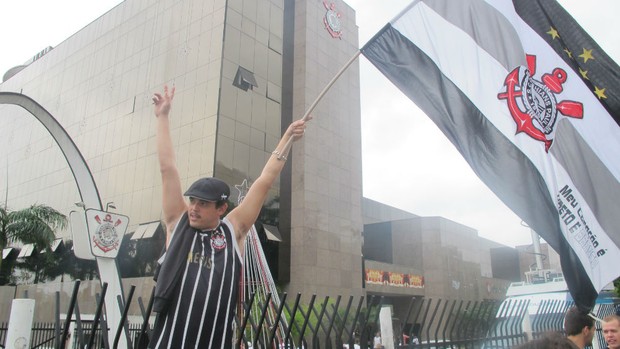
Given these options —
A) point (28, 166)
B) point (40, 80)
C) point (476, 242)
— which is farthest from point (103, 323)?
point (476, 242)

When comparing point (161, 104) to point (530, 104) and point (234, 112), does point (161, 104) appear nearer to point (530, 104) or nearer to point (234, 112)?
point (530, 104)

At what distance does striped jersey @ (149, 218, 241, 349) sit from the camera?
2381mm

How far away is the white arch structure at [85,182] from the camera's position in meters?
7.53

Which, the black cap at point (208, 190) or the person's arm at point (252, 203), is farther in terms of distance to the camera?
the person's arm at point (252, 203)

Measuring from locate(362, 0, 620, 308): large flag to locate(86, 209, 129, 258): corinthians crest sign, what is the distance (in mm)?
5131

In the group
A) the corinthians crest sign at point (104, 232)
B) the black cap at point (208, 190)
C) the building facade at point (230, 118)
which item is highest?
the building facade at point (230, 118)

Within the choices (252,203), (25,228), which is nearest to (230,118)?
(25,228)

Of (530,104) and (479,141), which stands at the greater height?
(530,104)

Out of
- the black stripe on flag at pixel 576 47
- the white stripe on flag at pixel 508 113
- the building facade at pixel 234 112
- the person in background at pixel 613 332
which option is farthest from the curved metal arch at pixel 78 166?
the building facade at pixel 234 112

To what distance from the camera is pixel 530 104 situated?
4742 mm

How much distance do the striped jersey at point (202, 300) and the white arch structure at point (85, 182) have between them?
5.13m

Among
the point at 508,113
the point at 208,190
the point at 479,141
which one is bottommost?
the point at 208,190

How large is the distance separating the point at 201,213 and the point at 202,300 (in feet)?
1.50

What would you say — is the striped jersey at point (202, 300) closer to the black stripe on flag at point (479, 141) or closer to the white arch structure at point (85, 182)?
the black stripe on flag at point (479, 141)
